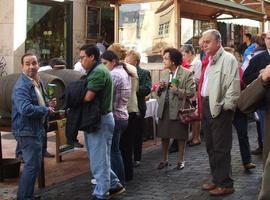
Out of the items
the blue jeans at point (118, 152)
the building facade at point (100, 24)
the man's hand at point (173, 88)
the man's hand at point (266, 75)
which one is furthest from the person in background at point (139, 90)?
the man's hand at point (266, 75)

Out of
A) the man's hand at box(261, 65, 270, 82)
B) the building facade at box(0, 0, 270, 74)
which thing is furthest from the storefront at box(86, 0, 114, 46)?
the man's hand at box(261, 65, 270, 82)

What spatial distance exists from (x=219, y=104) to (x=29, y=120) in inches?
84.2

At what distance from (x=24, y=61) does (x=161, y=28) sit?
251 inches

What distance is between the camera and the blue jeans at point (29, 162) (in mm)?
5766

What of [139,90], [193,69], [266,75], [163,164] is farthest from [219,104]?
[193,69]

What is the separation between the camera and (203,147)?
9.66 m

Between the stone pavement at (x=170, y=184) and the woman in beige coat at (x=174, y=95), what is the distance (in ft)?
1.28

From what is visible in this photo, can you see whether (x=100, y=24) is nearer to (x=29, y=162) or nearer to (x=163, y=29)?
(x=163, y=29)

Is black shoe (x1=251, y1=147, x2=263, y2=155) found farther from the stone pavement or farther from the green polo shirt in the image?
the green polo shirt

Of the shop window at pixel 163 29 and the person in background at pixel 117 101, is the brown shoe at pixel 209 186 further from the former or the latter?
the shop window at pixel 163 29

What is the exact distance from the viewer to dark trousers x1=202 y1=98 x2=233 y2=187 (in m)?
6.27

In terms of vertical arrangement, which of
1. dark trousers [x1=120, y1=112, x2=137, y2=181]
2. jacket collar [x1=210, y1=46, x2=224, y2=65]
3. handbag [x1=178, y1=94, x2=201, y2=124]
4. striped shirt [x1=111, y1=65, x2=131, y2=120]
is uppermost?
jacket collar [x1=210, y1=46, x2=224, y2=65]

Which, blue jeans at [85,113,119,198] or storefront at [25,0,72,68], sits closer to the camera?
blue jeans at [85,113,119,198]

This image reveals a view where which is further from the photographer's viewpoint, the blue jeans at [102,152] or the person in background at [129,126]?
the person in background at [129,126]
